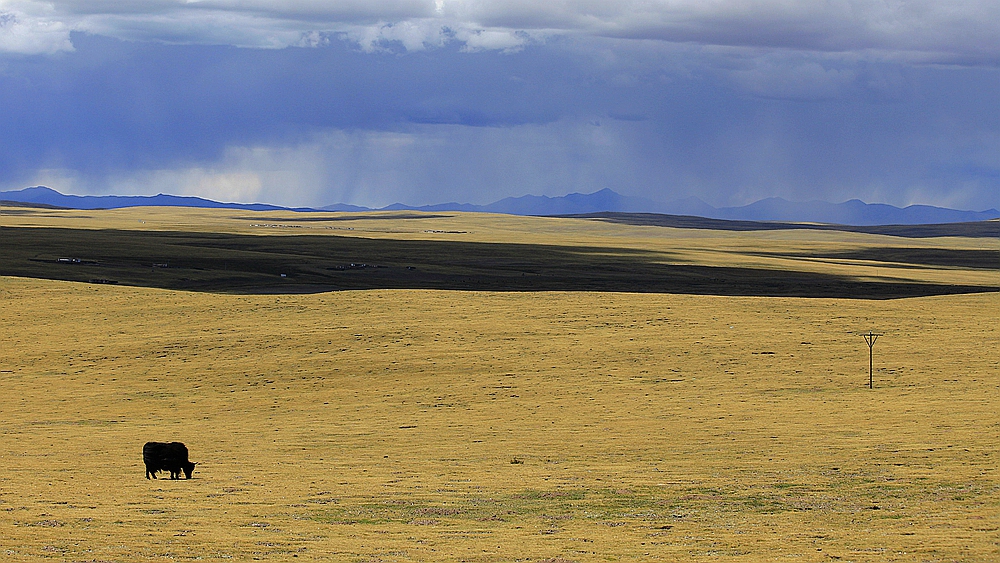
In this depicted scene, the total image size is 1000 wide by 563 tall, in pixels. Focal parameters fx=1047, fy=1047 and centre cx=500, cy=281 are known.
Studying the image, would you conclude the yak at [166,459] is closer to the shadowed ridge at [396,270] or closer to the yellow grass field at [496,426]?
the yellow grass field at [496,426]

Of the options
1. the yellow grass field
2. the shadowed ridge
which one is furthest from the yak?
the shadowed ridge

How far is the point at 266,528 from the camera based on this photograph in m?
22.2

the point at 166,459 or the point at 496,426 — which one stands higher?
the point at 496,426

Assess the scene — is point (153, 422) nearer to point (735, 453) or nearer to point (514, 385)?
point (514, 385)

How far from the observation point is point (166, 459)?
29.5m

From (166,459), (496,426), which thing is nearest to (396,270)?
(496,426)

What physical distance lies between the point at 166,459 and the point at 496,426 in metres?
15.3

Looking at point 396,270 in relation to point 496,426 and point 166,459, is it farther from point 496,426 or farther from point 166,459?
point 166,459

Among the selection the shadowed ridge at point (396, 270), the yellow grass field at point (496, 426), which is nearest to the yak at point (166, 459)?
the yellow grass field at point (496, 426)

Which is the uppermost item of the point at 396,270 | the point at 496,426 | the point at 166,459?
the point at 396,270

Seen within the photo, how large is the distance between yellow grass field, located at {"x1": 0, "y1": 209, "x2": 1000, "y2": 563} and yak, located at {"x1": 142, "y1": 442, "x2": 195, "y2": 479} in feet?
1.98

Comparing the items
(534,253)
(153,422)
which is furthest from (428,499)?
(534,253)

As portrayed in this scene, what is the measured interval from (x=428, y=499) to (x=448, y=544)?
553 centimetres

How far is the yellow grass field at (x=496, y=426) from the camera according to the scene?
855 inches
